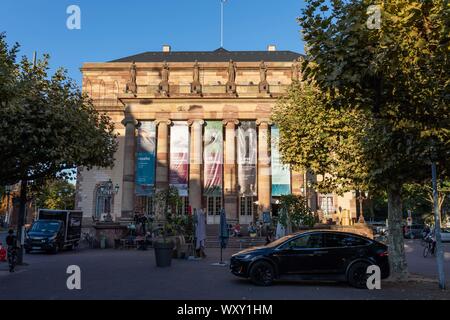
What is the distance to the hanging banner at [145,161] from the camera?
41.0m

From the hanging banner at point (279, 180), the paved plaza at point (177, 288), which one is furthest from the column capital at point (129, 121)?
the paved plaza at point (177, 288)

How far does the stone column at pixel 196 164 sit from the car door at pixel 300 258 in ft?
91.2

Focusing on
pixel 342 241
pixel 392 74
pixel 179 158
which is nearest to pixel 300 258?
pixel 342 241

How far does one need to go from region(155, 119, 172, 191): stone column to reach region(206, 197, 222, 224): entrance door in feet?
16.2

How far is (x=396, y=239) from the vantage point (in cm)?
1380

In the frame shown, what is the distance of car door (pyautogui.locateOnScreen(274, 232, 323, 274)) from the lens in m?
12.1

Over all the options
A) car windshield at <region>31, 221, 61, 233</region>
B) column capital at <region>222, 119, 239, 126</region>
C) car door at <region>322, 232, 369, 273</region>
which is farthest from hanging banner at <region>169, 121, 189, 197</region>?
car door at <region>322, 232, 369, 273</region>

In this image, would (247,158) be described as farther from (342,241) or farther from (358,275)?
(358,275)

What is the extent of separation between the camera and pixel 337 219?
41812 mm

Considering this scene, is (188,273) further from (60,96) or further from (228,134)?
(228,134)

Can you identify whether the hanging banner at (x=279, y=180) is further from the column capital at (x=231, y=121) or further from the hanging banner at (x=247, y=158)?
the column capital at (x=231, y=121)

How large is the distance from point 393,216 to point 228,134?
93.4ft

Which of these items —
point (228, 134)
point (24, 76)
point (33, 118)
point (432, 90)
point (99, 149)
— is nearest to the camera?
point (432, 90)
